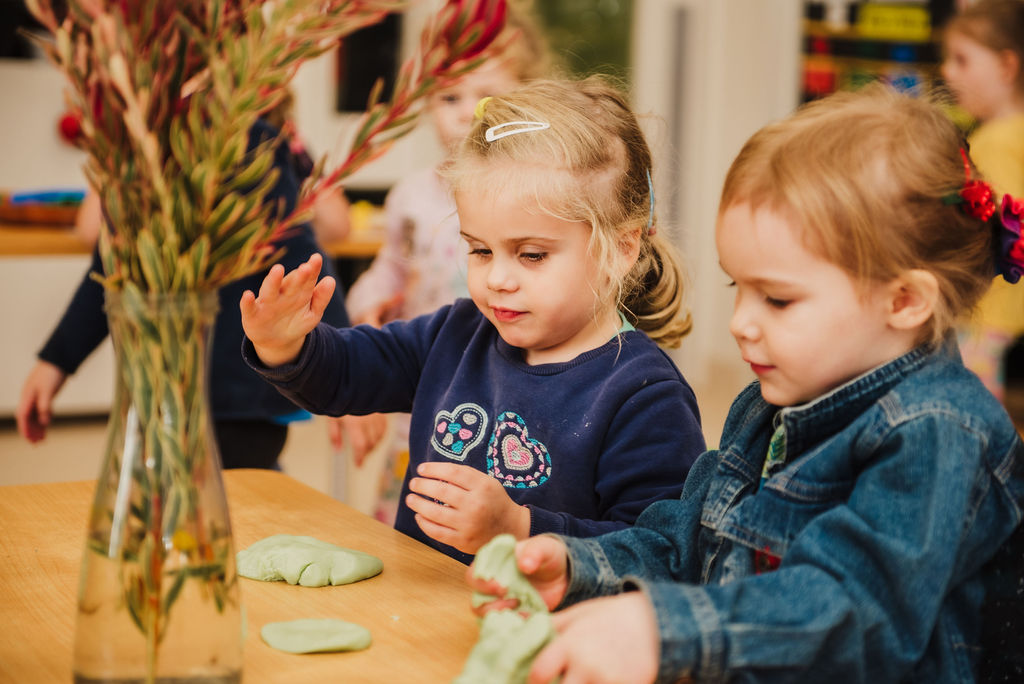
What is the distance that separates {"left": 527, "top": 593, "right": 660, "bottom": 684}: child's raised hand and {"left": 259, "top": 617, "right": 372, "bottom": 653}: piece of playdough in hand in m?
0.17

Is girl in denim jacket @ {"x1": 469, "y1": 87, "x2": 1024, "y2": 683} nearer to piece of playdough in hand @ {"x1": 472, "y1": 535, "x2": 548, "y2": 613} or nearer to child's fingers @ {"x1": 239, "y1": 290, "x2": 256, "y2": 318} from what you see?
piece of playdough in hand @ {"x1": 472, "y1": 535, "x2": 548, "y2": 613}

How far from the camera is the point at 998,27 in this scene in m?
3.21

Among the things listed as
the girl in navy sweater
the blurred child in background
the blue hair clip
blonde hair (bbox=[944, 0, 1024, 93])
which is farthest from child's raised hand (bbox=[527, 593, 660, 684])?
blonde hair (bbox=[944, 0, 1024, 93])

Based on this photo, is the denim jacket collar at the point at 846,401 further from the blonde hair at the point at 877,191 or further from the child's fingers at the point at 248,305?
the child's fingers at the point at 248,305

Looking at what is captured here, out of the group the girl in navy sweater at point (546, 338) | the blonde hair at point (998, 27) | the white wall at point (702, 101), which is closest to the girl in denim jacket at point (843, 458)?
the girl in navy sweater at point (546, 338)

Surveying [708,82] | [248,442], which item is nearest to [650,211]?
[248,442]

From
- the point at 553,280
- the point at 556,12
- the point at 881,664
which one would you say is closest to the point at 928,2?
the point at 556,12

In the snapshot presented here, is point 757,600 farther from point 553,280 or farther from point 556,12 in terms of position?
point 556,12

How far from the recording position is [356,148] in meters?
0.66

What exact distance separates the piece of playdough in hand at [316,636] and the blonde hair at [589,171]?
0.50 metres

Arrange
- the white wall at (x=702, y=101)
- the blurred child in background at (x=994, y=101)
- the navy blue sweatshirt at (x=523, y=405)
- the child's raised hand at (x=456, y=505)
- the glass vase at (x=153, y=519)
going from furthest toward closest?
the white wall at (x=702, y=101) → the blurred child in background at (x=994, y=101) → the navy blue sweatshirt at (x=523, y=405) → the child's raised hand at (x=456, y=505) → the glass vase at (x=153, y=519)

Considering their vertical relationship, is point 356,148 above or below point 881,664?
above

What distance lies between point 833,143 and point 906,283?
115mm

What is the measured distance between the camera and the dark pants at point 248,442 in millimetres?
1781
